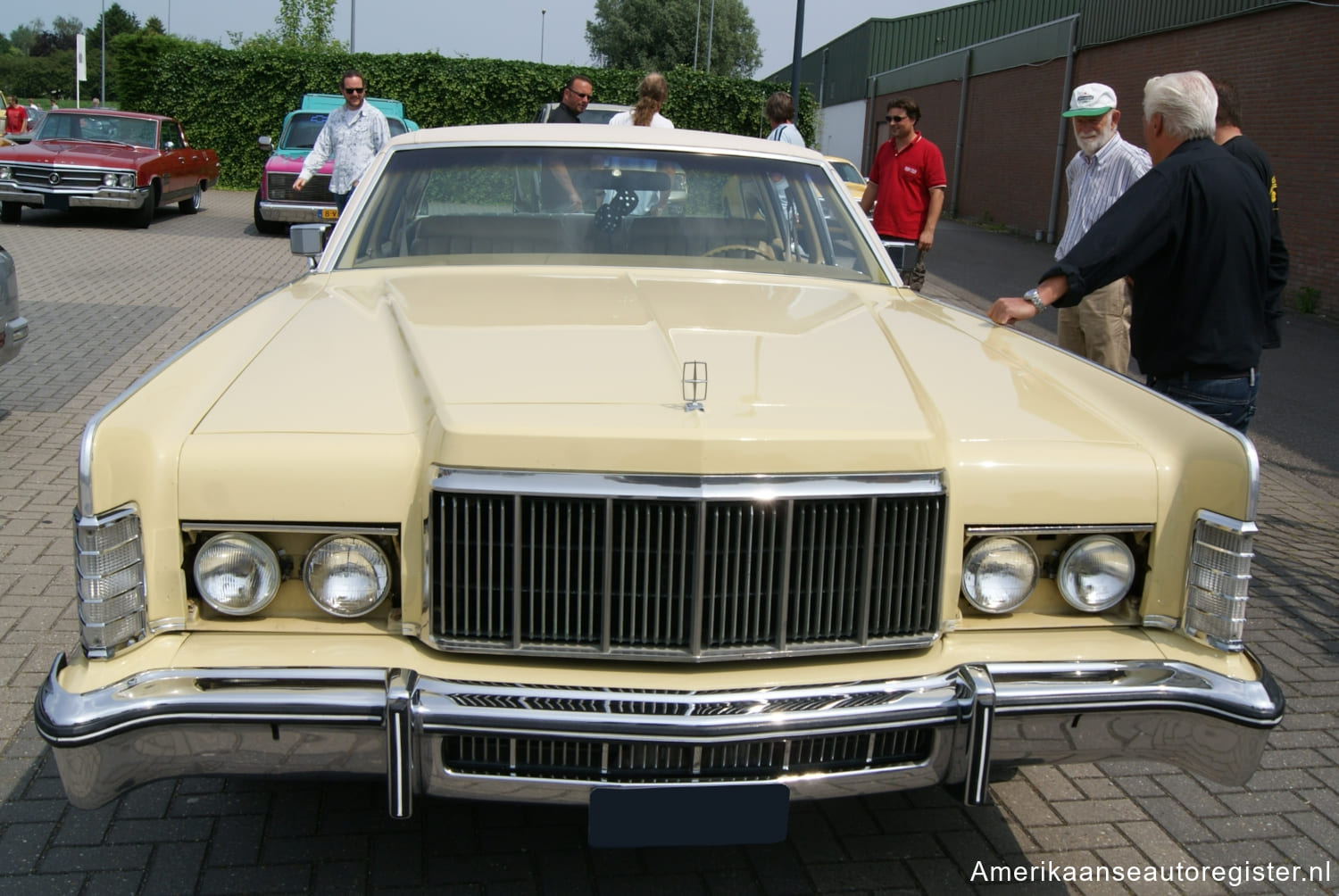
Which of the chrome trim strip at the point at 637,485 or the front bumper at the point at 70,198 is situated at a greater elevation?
the front bumper at the point at 70,198

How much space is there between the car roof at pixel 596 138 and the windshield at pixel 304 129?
14.1 m

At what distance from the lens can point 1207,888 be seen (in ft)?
9.74

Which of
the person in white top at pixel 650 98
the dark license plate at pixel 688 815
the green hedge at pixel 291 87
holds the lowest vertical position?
the dark license plate at pixel 688 815

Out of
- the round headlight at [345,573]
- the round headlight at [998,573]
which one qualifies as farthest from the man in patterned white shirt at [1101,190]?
the round headlight at [345,573]

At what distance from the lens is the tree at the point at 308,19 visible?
31750mm

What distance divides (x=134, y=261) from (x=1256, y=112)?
14089 millimetres

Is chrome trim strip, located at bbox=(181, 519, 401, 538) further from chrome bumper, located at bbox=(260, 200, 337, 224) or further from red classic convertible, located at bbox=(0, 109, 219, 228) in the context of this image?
red classic convertible, located at bbox=(0, 109, 219, 228)

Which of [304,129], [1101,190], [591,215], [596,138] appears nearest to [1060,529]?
[591,215]

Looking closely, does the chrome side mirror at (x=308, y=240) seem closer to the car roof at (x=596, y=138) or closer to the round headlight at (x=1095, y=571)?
the car roof at (x=596, y=138)

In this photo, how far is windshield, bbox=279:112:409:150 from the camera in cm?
1791

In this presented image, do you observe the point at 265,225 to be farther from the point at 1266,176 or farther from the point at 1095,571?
the point at 1095,571

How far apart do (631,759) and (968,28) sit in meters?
34.2

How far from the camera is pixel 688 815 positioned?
238 cm

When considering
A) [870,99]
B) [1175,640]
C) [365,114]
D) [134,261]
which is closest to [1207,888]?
[1175,640]
